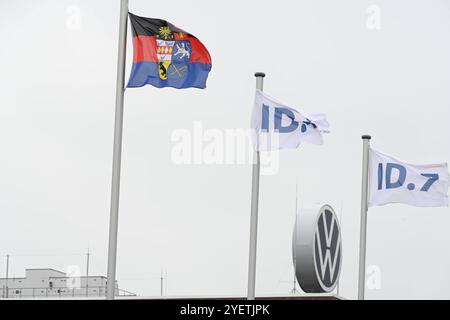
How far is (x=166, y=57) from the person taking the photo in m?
24.2

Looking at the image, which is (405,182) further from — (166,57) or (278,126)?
(166,57)

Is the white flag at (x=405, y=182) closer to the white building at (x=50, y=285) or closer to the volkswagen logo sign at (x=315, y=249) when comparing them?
the volkswagen logo sign at (x=315, y=249)

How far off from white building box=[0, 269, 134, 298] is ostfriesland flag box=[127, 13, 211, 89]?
25.0 meters

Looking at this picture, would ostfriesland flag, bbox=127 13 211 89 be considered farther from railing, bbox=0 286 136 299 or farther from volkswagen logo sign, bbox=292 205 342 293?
railing, bbox=0 286 136 299

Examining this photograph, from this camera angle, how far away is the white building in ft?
160

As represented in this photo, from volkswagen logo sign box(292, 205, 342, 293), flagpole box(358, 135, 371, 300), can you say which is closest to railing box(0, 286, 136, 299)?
flagpole box(358, 135, 371, 300)

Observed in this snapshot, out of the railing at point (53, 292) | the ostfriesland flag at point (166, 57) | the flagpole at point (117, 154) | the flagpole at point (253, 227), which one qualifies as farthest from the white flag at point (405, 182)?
the railing at point (53, 292)

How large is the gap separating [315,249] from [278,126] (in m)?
3.00

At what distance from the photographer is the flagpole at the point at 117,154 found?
2278cm
